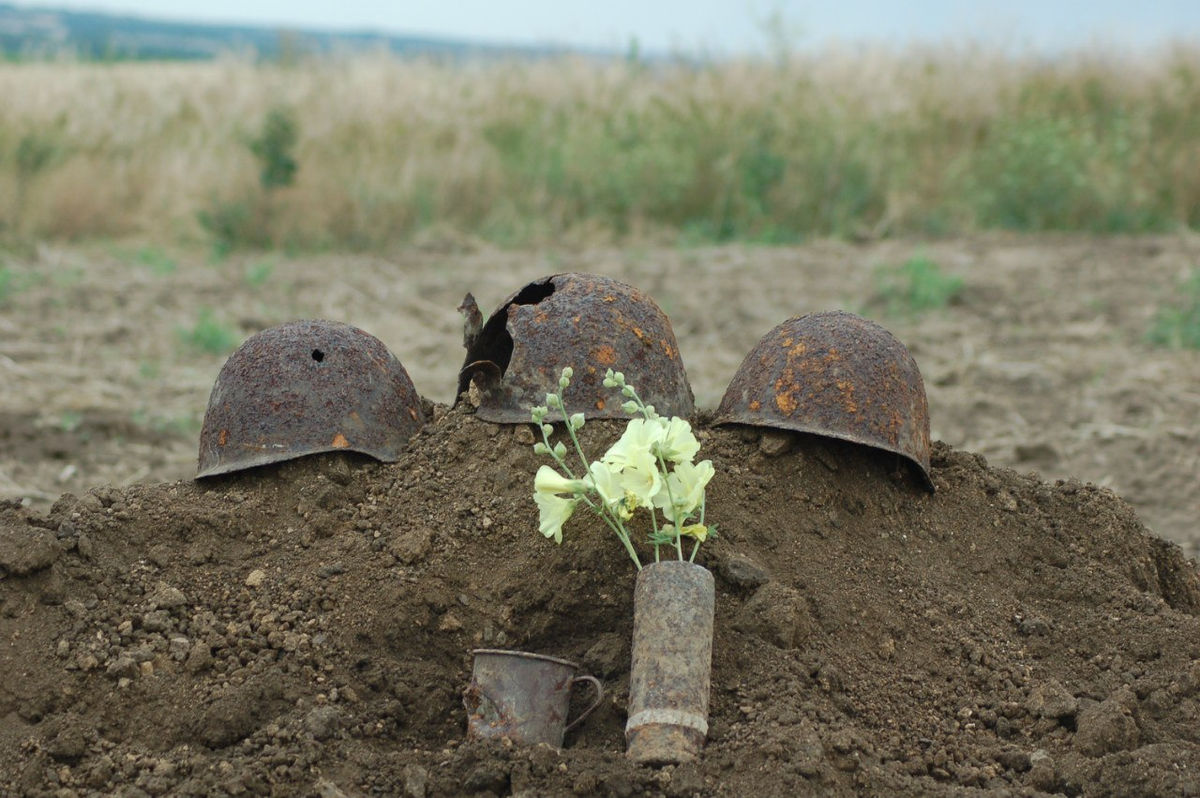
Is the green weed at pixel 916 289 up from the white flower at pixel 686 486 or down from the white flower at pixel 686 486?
up

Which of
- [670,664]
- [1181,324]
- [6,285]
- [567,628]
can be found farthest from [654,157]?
[670,664]

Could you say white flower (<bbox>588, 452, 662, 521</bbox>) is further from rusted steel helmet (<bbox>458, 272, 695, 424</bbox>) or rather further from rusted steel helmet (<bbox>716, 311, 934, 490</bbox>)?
rusted steel helmet (<bbox>716, 311, 934, 490</bbox>)

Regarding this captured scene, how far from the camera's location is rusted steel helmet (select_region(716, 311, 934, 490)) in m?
3.21

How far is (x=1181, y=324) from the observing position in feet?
26.2

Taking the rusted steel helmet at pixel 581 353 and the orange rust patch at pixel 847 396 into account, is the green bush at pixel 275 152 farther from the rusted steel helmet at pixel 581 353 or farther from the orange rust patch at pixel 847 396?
the orange rust patch at pixel 847 396

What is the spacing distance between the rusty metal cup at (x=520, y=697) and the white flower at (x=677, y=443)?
493mm

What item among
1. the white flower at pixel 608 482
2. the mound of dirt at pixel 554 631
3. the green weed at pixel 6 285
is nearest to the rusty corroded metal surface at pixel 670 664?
the mound of dirt at pixel 554 631

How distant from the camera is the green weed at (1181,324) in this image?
25.5 ft

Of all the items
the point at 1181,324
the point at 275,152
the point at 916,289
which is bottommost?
the point at 1181,324

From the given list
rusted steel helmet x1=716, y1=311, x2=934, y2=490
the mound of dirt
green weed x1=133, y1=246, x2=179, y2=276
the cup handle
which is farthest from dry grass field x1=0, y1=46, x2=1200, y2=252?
the cup handle

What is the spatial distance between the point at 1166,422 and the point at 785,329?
12.5 ft

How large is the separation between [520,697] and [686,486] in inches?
22.5

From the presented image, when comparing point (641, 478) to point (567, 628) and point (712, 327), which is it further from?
point (712, 327)

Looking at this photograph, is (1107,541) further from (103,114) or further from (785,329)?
(103,114)
